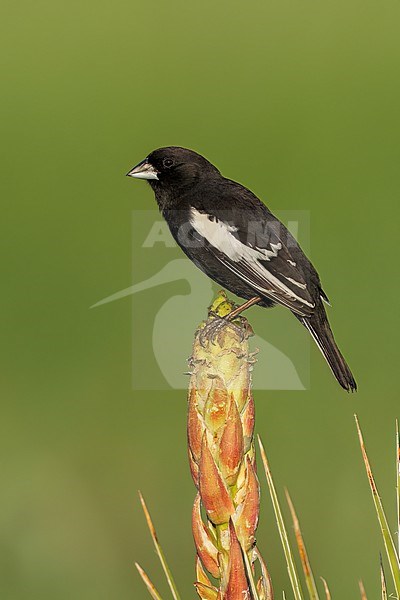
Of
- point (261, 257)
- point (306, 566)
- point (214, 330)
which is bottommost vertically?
point (306, 566)

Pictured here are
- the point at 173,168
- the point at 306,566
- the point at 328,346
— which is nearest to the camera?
the point at 306,566

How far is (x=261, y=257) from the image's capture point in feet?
5.04

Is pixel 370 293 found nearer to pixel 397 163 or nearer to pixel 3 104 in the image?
pixel 397 163

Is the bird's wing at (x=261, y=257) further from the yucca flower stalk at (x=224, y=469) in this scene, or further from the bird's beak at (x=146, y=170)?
the yucca flower stalk at (x=224, y=469)

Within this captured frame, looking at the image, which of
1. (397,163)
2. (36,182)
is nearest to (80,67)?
(36,182)

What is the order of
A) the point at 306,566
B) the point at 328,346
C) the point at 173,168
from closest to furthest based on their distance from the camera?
the point at 306,566 → the point at 328,346 → the point at 173,168

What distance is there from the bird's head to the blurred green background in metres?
0.25

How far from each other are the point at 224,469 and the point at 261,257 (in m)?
0.85

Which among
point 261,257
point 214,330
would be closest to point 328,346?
point 261,257

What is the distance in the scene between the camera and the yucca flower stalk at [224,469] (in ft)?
2.29

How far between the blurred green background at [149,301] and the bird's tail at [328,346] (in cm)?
49

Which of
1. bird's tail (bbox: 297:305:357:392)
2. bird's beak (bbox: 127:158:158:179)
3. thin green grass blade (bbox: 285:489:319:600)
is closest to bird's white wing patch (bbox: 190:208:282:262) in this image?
bird's tail (bbox: 297:305:357:392)

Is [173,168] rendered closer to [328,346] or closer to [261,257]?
[261,257]

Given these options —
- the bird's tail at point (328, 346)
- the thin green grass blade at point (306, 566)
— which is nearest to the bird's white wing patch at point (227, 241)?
the bird's tail at point (328, 346)
